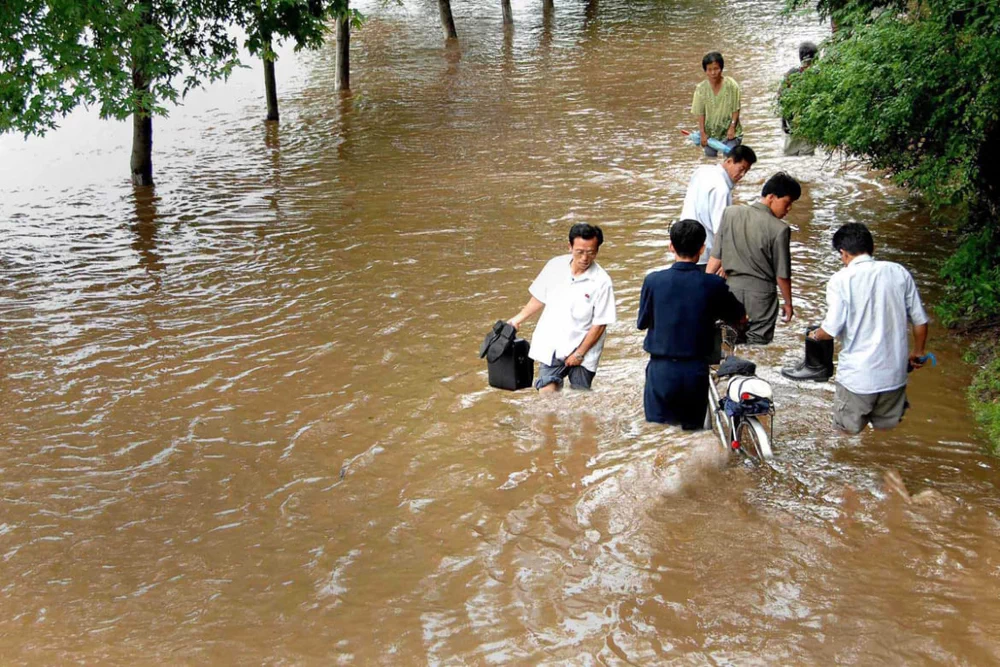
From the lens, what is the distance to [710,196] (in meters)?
8.23

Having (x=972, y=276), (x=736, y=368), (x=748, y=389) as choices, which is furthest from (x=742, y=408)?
(x=972, y=276)

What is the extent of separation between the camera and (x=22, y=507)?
7168mm

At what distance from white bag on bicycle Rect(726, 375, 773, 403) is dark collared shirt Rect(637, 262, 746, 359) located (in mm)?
257

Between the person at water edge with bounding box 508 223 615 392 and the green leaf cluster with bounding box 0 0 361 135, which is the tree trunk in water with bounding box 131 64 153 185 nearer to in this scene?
the green leaf cluster with bounding box 0 0 361 135

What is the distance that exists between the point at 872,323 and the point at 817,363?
1266mm

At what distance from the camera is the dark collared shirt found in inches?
249

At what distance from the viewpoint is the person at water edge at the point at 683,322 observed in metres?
6.33

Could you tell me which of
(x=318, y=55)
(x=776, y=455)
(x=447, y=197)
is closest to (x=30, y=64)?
(x=447, y=197)

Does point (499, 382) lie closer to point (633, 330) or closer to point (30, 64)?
point (633, 330)

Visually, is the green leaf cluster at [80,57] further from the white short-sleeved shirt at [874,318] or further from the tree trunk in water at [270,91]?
the white short-sleeved shirt at [874,318]

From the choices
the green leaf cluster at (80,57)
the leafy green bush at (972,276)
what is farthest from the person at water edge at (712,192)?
the green leaf cluster at (80,57)

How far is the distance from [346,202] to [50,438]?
7.07m

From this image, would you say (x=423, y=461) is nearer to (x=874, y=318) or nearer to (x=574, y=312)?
(x=574, y=312)

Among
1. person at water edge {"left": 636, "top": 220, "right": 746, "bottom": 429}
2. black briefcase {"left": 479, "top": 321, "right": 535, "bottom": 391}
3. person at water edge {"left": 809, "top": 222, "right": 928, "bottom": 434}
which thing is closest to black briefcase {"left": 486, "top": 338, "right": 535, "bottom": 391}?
black briefcase {"left": 479, "top": 321, "right": 535, "bottom": 391}
